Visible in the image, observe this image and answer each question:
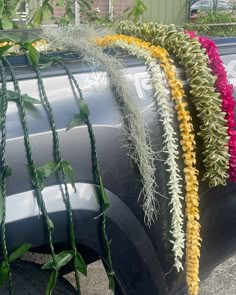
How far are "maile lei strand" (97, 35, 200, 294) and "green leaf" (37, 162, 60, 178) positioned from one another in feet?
1.67

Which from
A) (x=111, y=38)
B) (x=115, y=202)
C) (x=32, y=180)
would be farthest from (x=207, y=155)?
(x=32, y=180)

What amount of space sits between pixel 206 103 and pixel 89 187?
0.63m

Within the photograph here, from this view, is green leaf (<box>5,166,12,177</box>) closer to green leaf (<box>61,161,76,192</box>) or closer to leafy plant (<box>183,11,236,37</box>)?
green leaf (<box>61,161,76,192</box>)

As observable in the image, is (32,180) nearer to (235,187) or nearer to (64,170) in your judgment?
(64,170)

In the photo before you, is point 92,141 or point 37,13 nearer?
point 92,141

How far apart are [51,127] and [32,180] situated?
0.20 metres

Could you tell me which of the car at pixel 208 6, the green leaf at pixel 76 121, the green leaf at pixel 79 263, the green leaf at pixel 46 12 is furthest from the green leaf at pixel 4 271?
the car at pixel 208 6

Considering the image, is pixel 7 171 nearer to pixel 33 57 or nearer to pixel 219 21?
pixel 33 57

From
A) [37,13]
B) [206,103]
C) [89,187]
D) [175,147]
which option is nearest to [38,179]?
[89,187]

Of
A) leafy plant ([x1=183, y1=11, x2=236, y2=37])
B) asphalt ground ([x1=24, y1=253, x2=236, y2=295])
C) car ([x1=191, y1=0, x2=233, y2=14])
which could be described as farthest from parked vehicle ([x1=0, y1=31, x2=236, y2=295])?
car ([x1=191, y1=0, x2=233, y2=14])

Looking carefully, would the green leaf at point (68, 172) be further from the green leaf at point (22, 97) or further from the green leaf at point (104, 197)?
the green leaf at point (22, 97)

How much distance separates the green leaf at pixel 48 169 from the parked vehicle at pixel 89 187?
25 mm

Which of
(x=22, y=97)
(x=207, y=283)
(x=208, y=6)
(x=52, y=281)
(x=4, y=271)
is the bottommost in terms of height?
(x=207, y=283)

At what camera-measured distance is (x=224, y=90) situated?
2338 millimetres
